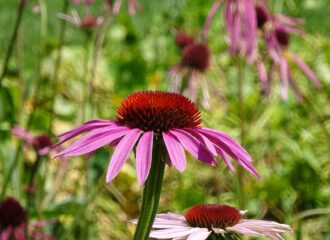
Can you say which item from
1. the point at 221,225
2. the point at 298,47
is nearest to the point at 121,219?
the point at 221,225

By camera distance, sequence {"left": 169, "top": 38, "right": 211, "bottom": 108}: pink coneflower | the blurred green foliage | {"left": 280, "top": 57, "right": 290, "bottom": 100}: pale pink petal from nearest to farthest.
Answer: the blurred green foliage → {"left": 280, "top": 57, "right": 290, "bottom": 100}: pale pink petal → {"left": 169, "top": 38, "right": 211, "bottom": 108}: pink coneflower

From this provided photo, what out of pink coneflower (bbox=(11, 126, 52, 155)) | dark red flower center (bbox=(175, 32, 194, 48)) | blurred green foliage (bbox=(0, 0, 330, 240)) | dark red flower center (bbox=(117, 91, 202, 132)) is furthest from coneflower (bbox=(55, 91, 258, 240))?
dark red flower center (bbox=(175, 32, 194, 48))

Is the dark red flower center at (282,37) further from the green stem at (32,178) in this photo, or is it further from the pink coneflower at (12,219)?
the pink coneflower at (12,219)

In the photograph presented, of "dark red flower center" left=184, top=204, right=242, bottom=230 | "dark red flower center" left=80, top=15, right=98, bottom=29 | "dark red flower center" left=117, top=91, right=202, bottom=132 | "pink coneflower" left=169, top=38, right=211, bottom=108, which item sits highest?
"dark red flower center" left=80, top=15, right=98, bottom=29

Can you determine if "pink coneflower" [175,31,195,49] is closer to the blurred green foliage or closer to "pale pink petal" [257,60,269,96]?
the blurred green foliage

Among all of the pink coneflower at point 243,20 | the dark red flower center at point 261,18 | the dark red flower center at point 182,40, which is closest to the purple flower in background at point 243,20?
the pink coneflower at point 243,20

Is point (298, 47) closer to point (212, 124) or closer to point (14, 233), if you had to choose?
point (212, 124)

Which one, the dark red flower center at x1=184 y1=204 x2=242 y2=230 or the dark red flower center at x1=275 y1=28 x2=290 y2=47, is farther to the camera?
the dark red flower center at x1=275 y1=28 x2=290 y2=47
